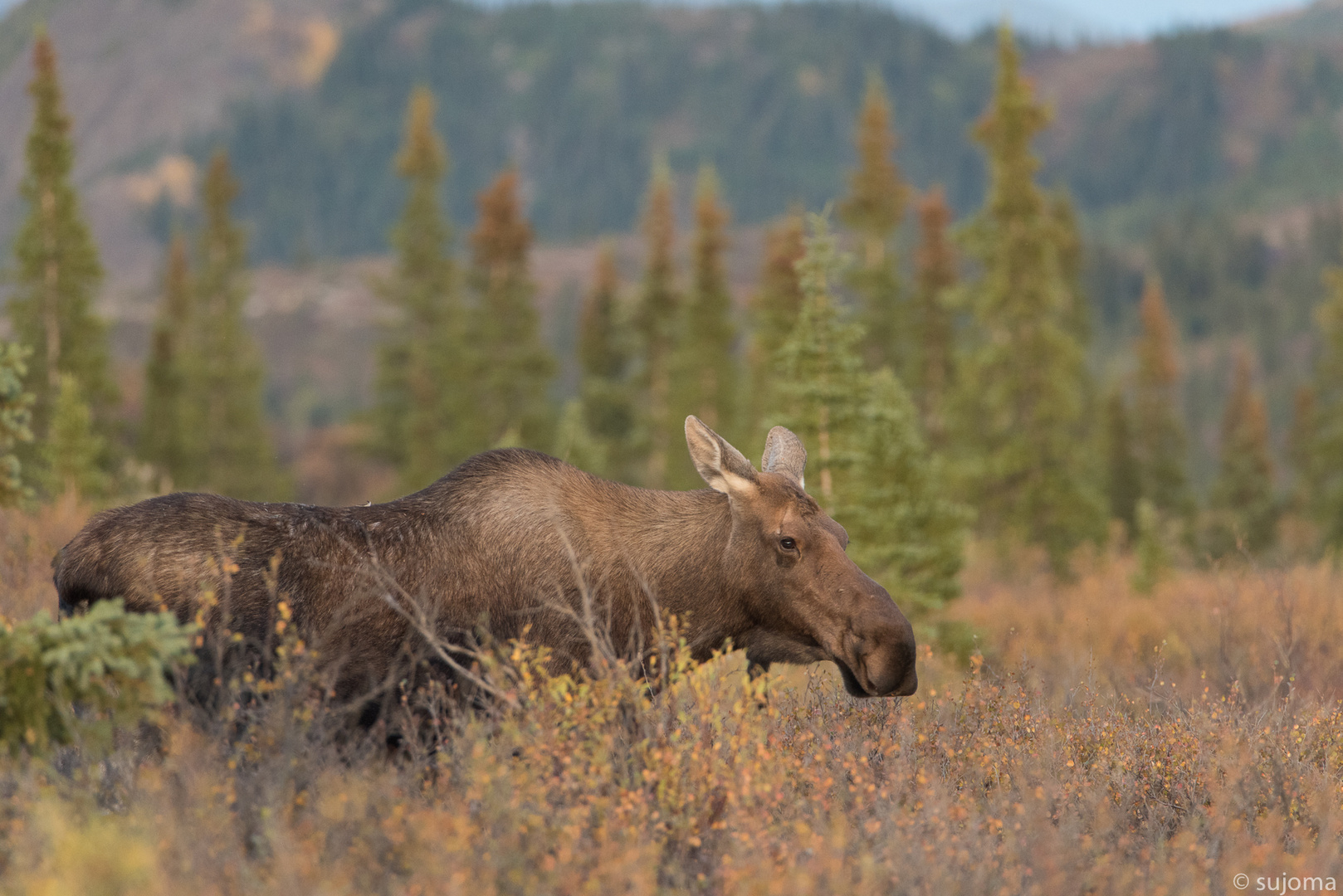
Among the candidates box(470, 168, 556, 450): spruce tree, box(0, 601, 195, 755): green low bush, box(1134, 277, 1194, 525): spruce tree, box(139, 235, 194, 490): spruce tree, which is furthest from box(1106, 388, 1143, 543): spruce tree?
box(0, 601, 195, 755): green low bush

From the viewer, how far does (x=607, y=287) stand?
178 ft

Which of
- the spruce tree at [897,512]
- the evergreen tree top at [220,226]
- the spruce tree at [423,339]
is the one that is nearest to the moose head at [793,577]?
the spruce tree at [897,512]

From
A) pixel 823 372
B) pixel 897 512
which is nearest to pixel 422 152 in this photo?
pixel 823 372

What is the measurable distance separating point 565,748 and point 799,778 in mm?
1041

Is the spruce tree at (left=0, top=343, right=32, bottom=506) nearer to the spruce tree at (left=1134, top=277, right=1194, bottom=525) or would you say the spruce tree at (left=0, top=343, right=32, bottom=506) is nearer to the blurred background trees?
the blurred background trees

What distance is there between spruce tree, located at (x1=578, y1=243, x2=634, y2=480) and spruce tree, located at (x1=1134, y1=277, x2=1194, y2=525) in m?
18.3

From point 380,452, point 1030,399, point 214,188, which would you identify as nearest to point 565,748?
point 1030,399

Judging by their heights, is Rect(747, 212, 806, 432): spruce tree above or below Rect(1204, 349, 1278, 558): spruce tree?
above

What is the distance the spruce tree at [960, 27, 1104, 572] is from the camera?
83.9 ft

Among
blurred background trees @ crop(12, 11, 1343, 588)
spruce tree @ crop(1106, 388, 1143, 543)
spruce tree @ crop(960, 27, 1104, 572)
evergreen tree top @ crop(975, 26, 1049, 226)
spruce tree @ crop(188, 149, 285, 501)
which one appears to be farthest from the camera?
spruce tree @ crop(188, 149, 285, 501)

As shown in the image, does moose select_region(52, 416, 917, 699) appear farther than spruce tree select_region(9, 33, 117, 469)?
No

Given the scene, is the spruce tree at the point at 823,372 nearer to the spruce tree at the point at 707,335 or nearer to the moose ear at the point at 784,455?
the moose ear at the point at 784,455

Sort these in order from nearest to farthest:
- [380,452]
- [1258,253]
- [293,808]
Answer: [293,808], [380,452], [1258,253]

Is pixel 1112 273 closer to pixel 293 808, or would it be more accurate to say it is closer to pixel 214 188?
pixel 214 188
